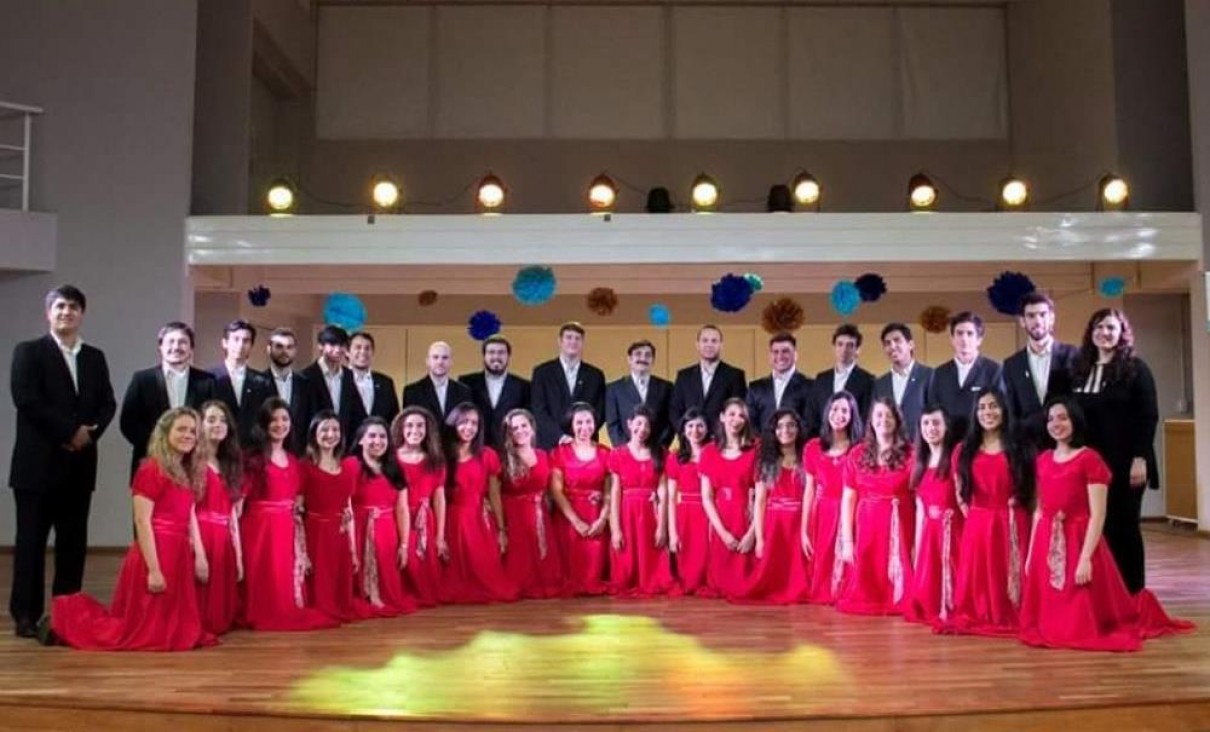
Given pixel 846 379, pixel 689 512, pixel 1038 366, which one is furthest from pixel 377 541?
pixel 1038 366

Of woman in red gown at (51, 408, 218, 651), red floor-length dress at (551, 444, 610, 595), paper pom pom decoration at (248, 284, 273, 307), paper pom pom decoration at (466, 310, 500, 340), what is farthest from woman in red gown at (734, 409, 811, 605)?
paper pom pom decoration at (248, 284, 273, 307)

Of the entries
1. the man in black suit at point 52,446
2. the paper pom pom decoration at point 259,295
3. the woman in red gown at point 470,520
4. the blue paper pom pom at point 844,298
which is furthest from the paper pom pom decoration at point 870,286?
the man in black suit at point 52,446

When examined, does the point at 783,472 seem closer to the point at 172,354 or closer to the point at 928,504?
the point at 928,504

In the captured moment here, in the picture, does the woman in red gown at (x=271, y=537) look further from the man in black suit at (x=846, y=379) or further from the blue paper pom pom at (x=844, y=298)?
the blue paper pom pom at (x=844, y=298)

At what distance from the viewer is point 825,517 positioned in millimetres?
5133

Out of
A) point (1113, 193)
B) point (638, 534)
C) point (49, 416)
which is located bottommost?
point (638, 534)

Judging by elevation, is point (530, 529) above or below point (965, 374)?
A: below

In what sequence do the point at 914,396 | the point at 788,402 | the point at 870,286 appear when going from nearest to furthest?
the point at 914,396 → the point at 788,402 → the point at 870,286

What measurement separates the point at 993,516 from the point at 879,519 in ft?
2.13

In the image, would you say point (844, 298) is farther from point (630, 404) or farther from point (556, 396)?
point (556, 396)

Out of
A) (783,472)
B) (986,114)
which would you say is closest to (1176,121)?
(986,114)

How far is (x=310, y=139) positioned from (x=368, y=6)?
1442 millimetres

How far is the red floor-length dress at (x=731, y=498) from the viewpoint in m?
5.31

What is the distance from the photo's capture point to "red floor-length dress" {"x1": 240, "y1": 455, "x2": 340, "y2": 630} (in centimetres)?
446
